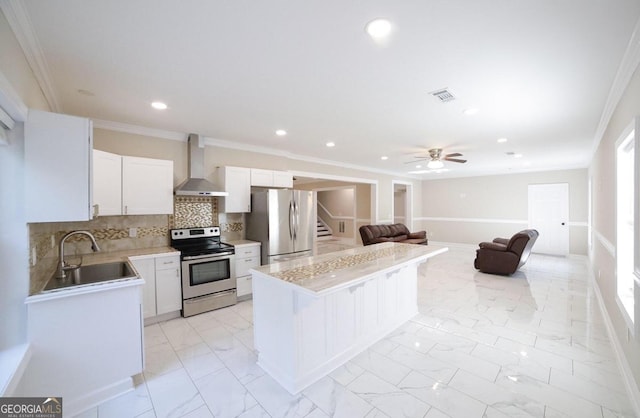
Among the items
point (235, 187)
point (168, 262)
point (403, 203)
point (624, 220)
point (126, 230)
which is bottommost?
point (168, 262)

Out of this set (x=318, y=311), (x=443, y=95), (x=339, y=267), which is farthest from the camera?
(x=443, y=95)

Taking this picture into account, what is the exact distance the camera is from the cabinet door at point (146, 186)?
331cm

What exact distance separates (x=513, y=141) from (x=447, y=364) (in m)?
3.95

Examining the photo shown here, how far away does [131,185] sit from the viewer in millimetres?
3338

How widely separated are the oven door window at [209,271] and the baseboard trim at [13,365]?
1.81 meters

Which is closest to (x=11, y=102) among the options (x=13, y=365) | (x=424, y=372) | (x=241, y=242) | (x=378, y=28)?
(x=13, y=365)

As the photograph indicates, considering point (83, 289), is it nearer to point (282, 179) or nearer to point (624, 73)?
point (282, 179)

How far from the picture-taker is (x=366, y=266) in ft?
7.95

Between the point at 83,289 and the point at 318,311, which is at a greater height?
the point at 83,289

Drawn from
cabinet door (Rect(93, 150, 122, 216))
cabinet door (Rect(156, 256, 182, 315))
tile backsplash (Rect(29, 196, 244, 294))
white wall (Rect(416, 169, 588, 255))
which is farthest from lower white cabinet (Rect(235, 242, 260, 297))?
white wall (Rect(416, 169, 588, 255))

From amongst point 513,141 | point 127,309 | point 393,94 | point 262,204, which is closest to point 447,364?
point 393,94

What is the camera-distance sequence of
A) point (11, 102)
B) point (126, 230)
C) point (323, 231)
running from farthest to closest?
point (323, 231)
point (126, 230)
point (11, 102)

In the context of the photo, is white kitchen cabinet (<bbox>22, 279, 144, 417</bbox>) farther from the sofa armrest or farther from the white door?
the white door

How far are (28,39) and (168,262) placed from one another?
246cm
